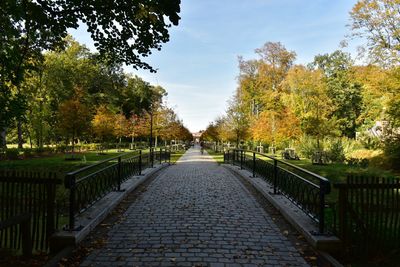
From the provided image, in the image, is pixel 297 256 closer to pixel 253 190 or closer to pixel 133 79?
pixel 253 190

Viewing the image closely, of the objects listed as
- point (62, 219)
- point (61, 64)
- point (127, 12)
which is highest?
point (61, 64)

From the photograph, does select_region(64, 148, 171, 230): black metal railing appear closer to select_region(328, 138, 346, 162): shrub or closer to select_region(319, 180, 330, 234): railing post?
select_region(319, 180, 330, 234): railing post

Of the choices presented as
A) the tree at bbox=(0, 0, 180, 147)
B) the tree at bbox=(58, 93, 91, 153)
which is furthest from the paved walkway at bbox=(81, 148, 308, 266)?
the tree at bbox=(58, 93, 91, 153)

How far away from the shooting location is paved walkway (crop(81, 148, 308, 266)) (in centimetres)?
453

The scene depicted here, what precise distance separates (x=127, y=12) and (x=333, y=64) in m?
61.8

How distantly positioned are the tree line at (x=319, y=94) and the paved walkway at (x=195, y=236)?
43.8 feet

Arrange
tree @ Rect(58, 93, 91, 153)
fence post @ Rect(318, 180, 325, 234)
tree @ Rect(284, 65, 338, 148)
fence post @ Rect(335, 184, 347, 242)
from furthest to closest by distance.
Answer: tree @ Rect(284, 65, 338, 148), tree @ Rect(58, 93, 91, 153), fence post @ Rect(318, 180, 325, 234), fence post @ Rect(335, 184, 347, 242)

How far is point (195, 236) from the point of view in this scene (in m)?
5.56

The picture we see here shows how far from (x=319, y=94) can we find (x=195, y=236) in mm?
28787

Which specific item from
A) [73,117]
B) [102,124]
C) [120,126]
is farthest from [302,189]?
[120,126]

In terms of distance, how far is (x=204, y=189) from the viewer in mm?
10641

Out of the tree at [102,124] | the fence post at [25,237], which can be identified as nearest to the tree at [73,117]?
the tree at [102,124]

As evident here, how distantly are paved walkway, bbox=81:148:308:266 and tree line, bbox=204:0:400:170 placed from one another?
1335 centimetres

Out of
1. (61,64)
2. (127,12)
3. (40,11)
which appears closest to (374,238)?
(127,12)
